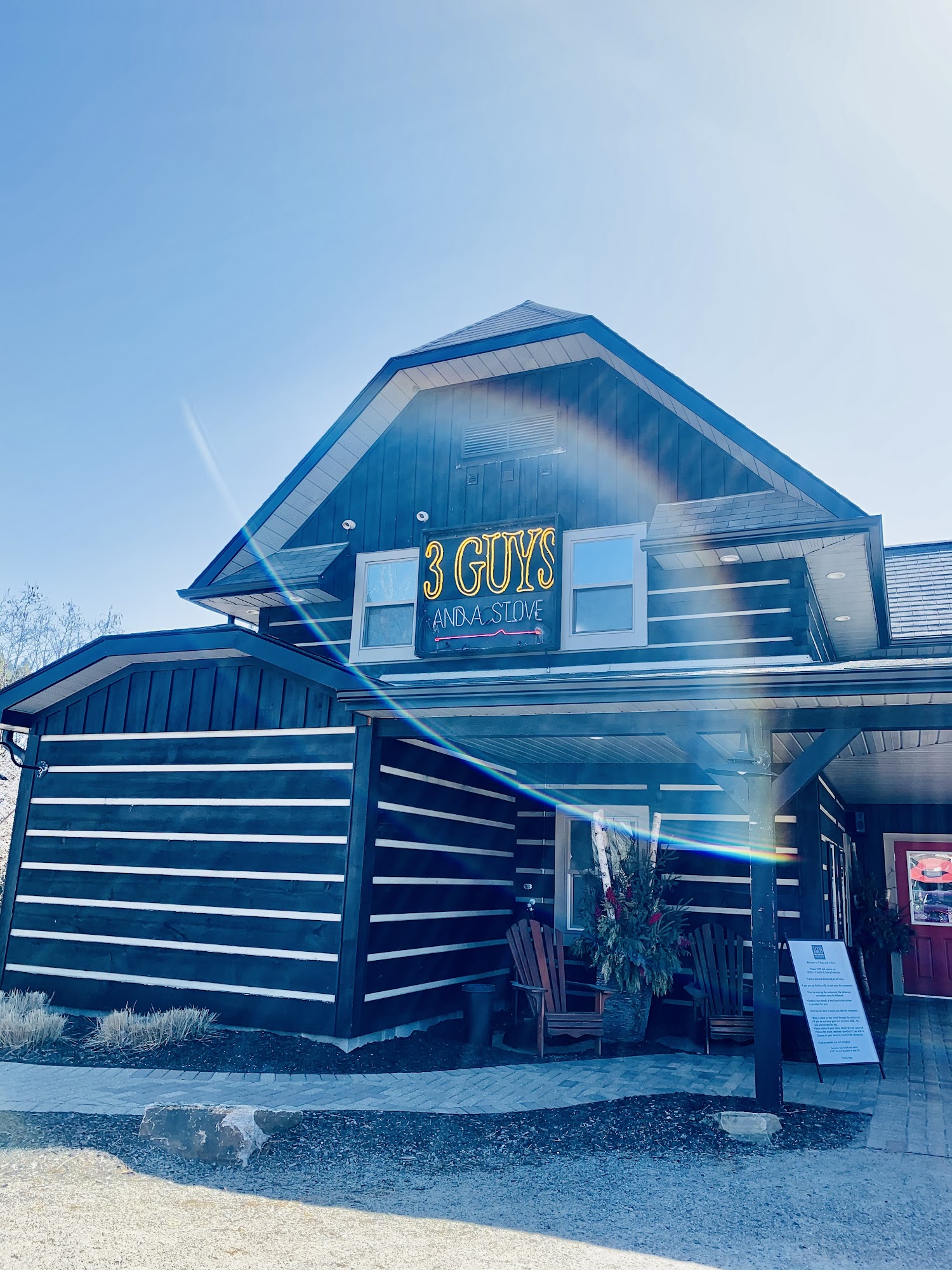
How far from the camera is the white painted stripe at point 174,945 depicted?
8.16 metres

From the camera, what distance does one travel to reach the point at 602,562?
10156mm

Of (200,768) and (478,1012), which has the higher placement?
(200,768)

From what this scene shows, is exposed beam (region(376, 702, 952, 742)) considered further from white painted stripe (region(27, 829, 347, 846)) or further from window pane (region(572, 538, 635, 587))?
window pane (region(572, 538, 635, 587))

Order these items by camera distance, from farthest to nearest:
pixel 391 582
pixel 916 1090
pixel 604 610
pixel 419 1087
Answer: pixel 391 582
pixel 604 610
pixel 916 1090
pixel 419 1087

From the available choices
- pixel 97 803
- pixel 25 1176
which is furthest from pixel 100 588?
pixel 25 1176

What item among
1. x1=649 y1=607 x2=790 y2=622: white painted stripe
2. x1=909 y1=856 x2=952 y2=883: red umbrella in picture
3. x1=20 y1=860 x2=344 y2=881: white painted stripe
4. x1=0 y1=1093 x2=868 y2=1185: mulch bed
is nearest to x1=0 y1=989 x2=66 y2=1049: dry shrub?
x1=20 y1=860 x2=344 y2=881: white painted stripe

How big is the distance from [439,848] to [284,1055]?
267cm

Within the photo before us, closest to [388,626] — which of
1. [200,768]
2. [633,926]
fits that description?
[200,768]

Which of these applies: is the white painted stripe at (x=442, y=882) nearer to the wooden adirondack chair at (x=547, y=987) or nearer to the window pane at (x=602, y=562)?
the wooden adirondack chair at (x=547, y=987)

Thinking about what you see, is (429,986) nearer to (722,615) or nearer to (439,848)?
(439,848)

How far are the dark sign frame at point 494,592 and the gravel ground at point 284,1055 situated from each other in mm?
4187

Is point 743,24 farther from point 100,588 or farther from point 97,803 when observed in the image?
point 100,588

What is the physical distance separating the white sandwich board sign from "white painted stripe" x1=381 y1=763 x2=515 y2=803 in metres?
3.90

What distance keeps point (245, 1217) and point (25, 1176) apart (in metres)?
1.34
